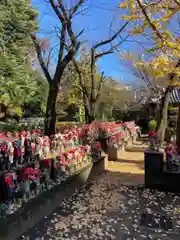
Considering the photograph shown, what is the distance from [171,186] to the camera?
508 centimetres

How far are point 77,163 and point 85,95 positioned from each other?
6.41 metres

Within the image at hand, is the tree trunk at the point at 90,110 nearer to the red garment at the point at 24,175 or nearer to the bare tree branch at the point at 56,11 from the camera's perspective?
the bare tree branch at the point at 56,11

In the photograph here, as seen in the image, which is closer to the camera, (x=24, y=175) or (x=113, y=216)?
(x=24, y=175)

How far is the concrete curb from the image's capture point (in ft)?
10.1

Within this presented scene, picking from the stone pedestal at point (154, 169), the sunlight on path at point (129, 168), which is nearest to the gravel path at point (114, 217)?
the stone pedestal at point (154, 169)

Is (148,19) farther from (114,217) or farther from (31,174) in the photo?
(114,217)

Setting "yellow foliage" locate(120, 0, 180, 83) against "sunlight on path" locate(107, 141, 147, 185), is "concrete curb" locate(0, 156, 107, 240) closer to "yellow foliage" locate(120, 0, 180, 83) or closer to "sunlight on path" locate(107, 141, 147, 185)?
"sunlight on path" locate(107, 141, 147, 185)

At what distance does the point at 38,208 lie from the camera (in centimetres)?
372

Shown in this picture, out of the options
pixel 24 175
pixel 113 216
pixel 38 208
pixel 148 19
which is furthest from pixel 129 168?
pixel 148 19

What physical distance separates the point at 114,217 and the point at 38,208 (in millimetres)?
1140

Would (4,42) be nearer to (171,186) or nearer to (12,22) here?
(12,22)

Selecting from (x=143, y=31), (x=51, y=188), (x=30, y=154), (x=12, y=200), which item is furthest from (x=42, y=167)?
(x=143, y=31)

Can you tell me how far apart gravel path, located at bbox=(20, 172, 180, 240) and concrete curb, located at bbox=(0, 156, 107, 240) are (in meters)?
0.10

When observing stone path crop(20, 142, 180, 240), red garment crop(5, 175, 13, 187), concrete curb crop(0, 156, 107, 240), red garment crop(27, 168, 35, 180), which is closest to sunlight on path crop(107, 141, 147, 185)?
stone path crop(20, 142, 180, 240)
